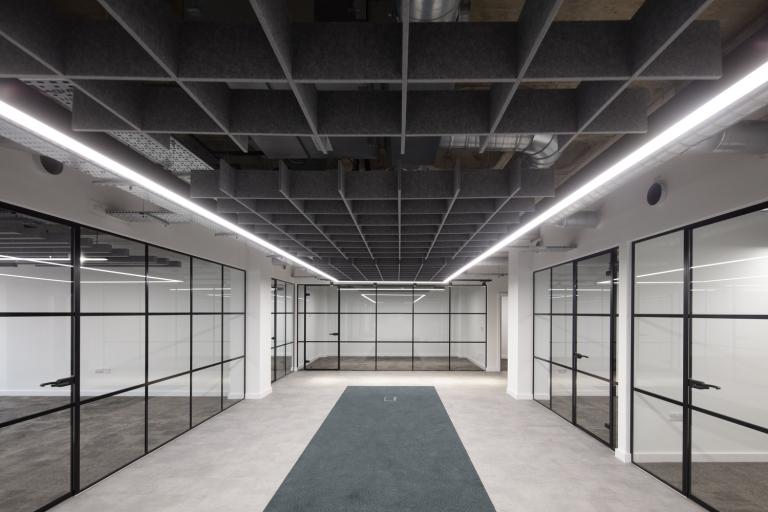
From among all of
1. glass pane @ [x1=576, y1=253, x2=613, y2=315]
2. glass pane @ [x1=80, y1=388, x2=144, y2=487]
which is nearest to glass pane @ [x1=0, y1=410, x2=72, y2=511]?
glass pane @ [x1=80, y1=388, x2=144, y2=487]

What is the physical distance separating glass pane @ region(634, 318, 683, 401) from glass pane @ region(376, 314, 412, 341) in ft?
32.6

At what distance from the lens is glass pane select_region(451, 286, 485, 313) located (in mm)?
14312

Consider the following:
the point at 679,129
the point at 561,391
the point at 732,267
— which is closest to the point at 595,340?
the point at 561,391

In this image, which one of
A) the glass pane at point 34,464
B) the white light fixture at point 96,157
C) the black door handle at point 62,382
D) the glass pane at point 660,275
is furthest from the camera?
the glass pane at point 660,275

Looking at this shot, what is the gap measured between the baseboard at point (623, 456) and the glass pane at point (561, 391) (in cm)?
224

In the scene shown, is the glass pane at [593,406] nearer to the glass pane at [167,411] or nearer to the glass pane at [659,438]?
the glass pane at [659,438]

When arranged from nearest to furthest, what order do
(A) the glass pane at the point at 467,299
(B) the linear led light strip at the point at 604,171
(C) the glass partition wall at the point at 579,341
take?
(B) the linear led light strip at the point at 604,171 < (C) the glass partition wall at the point at 579,341 < (A) the glass pane at the point at 467,299

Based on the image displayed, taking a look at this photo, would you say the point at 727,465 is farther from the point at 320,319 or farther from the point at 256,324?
the point at 320,319

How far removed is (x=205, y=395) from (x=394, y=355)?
277 inches

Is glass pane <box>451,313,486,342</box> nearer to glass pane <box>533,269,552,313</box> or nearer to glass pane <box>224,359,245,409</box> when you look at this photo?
glass pane <box>533,269,552,313</box>

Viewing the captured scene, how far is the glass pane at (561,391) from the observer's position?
7898mm

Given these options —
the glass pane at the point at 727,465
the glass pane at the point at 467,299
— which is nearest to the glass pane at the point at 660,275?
the glass pane at the point at 727,465

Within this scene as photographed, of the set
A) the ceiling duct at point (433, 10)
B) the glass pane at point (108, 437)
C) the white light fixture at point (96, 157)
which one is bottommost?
the glass pane at point (108, 437)

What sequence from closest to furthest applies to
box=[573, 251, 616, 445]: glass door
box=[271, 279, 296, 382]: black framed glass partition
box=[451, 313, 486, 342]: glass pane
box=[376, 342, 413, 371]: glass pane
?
box=[573, 251, 616, 445]: glass door < box=[271, 279, 296, 382]: black framed glass partition < box=[451, 313, 486, 342]: glass pane < box=[376, 342, 413, 371]: glass pane
